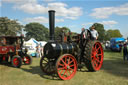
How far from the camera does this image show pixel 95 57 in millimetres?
5633

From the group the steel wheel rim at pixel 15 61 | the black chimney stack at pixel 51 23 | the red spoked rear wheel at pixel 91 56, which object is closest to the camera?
the black chimney stack at pixel 51 23

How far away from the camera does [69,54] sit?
461cm

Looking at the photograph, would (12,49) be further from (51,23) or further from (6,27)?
(6,27)

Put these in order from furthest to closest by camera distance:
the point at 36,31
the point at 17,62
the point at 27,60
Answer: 1. the point at 36,31
2. the point at 27,60
3. the point at 17,62

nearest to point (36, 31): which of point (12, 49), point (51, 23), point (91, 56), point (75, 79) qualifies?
point (12, 49)

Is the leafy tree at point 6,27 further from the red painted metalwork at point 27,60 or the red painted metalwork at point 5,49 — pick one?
the red painted metalwork at point 27,60

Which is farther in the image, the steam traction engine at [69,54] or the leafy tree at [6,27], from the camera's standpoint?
the leafy tree at [6,27]

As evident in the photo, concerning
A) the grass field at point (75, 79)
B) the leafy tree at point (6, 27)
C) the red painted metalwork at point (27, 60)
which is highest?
the leafy tree at point (6, 27)

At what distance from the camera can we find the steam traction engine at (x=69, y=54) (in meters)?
4.66

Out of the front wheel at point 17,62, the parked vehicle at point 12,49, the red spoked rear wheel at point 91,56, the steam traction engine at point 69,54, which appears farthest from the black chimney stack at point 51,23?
the parked vehicle at point 12,49

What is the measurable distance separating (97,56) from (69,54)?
173 cm

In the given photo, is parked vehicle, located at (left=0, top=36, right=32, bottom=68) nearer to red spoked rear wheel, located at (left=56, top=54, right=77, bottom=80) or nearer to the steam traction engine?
the steam traction engine

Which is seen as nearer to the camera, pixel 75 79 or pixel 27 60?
pixel 75 79

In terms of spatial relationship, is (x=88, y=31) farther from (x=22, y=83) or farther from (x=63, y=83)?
(x=22, y=83)
